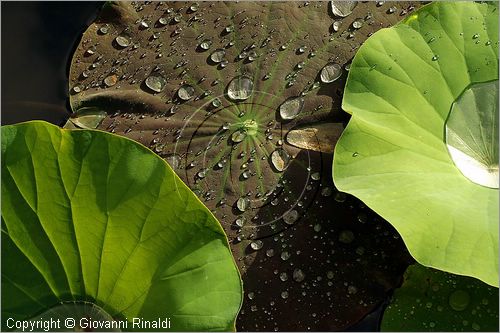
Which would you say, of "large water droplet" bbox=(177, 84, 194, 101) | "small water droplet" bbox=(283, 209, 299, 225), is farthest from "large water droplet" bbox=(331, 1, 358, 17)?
"small water droplet" bbox=(283, 209, 299, 225)

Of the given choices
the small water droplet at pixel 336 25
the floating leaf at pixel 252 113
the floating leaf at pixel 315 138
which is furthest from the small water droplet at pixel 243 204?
the small water droplet at pixel 336 25

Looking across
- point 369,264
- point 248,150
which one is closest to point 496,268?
point 369,264

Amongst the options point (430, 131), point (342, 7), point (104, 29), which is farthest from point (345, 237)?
point (104, 29)

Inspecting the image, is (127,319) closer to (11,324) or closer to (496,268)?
(11,324)

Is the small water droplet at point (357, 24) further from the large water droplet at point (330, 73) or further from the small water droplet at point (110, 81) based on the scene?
the small water droplet at point (110, 81)

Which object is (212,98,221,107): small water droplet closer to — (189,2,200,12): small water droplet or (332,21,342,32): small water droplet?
(189,2,200,12): small water droplet

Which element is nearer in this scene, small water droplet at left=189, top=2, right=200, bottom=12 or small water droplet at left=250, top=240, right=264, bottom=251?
small water droplet at left=250, top=240, right=264, bottom=251

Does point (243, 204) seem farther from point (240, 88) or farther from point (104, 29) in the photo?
point (104, 29)
